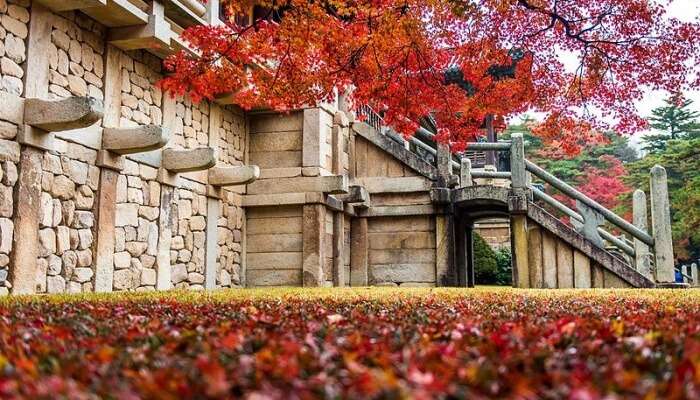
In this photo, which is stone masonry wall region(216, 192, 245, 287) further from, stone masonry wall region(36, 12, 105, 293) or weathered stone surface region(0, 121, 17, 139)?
weathered stone surface region(0, 121, 17, 139)

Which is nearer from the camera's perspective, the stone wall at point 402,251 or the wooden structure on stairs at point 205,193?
the wooden structure on stairs at point 205,193

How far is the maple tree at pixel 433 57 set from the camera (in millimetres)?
7656

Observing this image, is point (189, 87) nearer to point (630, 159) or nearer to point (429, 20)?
point (429, 20)

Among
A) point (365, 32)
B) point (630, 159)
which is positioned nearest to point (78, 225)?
point (365, 32)

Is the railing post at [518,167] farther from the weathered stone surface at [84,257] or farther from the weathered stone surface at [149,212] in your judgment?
the weathered stone surface at [84,257]

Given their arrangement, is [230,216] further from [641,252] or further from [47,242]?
[641,252]

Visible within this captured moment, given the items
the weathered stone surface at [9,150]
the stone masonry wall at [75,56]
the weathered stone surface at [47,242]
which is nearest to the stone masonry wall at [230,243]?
the stone masonry wall at [75,56]

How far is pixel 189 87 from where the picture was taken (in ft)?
28.9

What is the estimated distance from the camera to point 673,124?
2712cm

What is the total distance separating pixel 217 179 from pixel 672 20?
7.12 m

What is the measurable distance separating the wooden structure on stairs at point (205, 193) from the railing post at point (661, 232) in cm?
2

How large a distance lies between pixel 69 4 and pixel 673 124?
26.3 meters

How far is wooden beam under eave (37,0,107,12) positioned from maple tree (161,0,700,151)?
1222 mm

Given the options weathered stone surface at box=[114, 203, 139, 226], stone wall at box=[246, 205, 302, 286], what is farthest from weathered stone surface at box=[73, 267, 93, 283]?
stone wall at box=[246, 205, 302, 286]
